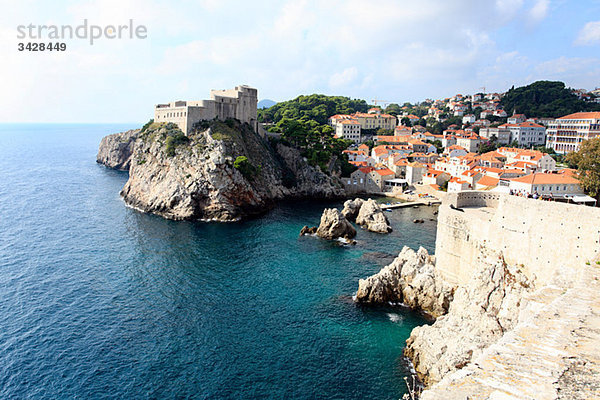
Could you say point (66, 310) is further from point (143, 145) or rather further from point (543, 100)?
point (543, 100)

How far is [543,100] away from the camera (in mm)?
115250

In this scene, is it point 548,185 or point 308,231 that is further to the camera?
point 308,231

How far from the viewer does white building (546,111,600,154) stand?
78.2 metres

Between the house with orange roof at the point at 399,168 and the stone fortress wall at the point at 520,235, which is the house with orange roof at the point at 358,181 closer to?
the house with orange roof at the point at 399,168

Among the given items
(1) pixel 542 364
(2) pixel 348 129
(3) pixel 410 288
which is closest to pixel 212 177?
(3) pixel 410 288

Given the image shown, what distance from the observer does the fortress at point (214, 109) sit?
6088cm

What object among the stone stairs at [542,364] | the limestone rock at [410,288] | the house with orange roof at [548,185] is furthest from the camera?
the house with orange roof at [548,185]

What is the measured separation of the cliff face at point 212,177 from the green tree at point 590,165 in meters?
36.0

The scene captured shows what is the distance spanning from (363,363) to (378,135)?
3726 inches

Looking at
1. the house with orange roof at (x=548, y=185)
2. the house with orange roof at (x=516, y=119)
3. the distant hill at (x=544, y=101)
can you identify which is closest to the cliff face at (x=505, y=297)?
the house with orange roof at (x=548, y=185)

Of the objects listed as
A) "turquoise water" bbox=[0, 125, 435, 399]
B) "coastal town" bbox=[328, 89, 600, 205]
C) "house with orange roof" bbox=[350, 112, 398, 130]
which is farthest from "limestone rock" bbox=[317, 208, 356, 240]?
"house with orange roof" bbox=[350, 112, 398, 130]

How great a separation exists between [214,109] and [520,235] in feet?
172

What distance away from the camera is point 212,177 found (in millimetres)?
52031

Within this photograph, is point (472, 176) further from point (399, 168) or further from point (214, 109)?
point (214, 109)
